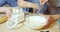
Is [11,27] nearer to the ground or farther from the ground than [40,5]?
nearer to the ground

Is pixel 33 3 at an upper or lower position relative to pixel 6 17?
upper

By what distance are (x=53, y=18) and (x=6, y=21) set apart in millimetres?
353

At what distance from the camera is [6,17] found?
4.09 ft

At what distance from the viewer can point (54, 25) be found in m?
1.23

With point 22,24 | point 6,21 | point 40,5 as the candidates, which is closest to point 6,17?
point 6,21

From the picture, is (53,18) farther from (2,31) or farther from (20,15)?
(2,31)

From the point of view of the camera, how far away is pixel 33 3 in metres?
1.23

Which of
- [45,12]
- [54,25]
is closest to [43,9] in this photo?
[45,12]

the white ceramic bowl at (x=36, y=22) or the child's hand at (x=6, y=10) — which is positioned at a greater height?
the child's hand at (x=6, y=10)

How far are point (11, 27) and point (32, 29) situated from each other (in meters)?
0.15

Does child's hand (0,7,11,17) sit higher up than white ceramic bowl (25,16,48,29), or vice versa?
child's hand (0,7,11,17)

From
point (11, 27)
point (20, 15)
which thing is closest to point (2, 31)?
point (11, 27)

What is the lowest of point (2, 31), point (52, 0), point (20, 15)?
point (2, 31)

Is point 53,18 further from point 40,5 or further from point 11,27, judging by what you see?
point 11,27
